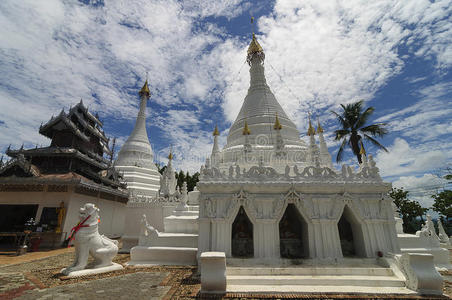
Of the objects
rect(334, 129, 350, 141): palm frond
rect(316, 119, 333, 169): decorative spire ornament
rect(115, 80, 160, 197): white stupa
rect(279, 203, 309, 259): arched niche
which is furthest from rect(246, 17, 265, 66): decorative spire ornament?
rect(279, 203, 309, 259): arched niche

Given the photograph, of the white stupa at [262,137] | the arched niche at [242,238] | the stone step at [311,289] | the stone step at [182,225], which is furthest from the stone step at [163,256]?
the white stupa at [262,137]

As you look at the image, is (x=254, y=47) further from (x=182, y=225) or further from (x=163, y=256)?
(x=163, y=256)

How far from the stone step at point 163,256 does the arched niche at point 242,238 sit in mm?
1801

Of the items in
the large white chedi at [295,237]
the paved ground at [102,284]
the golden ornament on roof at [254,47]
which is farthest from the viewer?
the golden ornament on roof at [254,47]

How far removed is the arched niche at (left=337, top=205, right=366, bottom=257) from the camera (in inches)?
346

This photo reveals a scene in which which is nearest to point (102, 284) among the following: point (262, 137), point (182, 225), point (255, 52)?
point (182, 225)

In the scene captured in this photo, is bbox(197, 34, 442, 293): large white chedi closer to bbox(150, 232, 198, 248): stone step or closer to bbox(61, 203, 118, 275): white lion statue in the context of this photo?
bbox(150, 232, 198, 248): stone step

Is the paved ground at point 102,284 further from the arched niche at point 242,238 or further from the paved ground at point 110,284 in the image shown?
the arched niche at point 242,238

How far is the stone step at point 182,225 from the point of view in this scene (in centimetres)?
1078

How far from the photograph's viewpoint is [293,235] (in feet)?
32.3

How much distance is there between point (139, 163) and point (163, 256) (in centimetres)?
2034

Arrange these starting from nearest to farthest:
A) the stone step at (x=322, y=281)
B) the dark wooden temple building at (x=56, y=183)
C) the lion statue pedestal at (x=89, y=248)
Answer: the stone step at (x=322, y=281)
the lion statue pedestal at (x=89, y=248)
the dark wooden temple building at (x=56, y=183)

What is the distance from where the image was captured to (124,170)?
87.1 feet

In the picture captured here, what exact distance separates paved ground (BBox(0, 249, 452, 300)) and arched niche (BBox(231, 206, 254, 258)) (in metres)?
2.09
